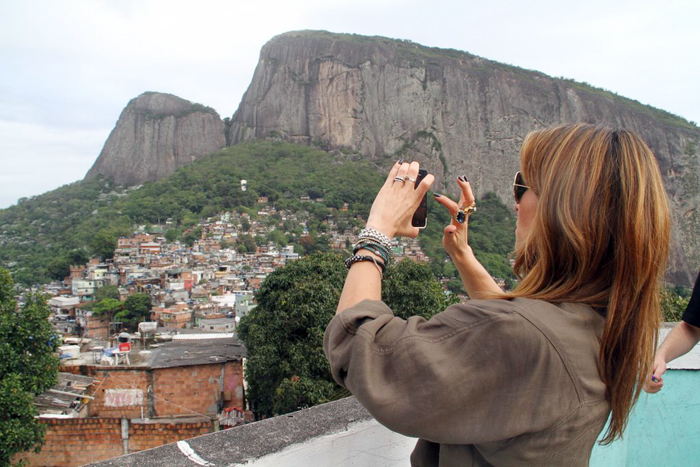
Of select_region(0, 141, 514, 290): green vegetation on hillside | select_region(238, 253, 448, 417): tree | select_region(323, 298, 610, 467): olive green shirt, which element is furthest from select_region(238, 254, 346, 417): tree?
select_region(0, 141, 514, 290): green vegetation on hillside

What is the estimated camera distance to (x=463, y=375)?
2.15 feet

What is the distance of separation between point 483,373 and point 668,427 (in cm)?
165

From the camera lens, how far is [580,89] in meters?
58.2

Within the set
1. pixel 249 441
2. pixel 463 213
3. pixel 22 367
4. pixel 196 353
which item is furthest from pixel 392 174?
pixel 196 353

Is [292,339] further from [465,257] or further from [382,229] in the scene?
[382,229]

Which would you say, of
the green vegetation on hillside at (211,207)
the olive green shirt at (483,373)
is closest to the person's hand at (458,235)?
the olive green shirt at (483,373)

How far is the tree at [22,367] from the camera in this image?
23.7ft

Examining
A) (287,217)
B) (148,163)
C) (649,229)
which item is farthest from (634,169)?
(148,163)

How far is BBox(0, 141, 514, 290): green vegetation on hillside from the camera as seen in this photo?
35219 millimetres

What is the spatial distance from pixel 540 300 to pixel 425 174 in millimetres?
296

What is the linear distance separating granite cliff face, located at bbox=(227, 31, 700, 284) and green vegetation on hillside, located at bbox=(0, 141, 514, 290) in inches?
163

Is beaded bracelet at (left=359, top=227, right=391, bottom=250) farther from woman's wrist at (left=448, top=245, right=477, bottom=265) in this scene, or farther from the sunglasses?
woman's wrist at (left=448, top=245, right=477, bottom=265)

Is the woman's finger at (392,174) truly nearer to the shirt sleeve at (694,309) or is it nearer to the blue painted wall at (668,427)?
the shirt sleeve at (694,309)

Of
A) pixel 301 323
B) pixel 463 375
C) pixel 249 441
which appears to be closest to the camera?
pixel 463 375
